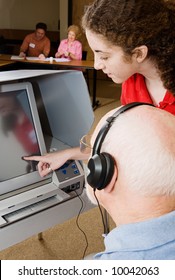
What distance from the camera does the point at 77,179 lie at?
1303 millimetres

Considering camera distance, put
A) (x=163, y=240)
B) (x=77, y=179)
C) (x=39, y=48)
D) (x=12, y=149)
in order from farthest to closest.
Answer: (x=39, y=48) → (x=77, y=179) → (x=12, y=149) → (x=163, y=240)

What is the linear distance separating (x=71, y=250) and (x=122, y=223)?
1.47m

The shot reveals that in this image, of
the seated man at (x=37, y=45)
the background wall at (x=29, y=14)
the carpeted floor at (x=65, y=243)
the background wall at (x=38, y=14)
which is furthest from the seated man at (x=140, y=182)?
the background wall at (x=29, y=14)


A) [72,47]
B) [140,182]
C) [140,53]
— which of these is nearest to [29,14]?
[72,47]

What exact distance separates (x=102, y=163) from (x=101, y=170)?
2 cm

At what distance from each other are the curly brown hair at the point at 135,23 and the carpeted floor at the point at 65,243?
2.65 feet

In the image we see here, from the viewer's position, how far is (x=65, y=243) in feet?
6.88

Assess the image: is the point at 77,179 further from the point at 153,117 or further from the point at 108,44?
the point at 153,117

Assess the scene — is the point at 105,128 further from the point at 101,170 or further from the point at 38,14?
the point at 38,14

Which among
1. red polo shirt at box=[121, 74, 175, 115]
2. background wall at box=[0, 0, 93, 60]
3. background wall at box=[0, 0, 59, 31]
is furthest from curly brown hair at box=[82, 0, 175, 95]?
background wall at box=[0, 0, 59, 31]

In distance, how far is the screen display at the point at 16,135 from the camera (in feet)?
3.86

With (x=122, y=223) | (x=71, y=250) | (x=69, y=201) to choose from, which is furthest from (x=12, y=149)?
(x=71, y=250)

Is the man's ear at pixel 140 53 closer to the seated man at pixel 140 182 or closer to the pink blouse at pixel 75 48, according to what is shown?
the seated man at pixel 140 182

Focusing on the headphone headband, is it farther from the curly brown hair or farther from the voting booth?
the voting booth
